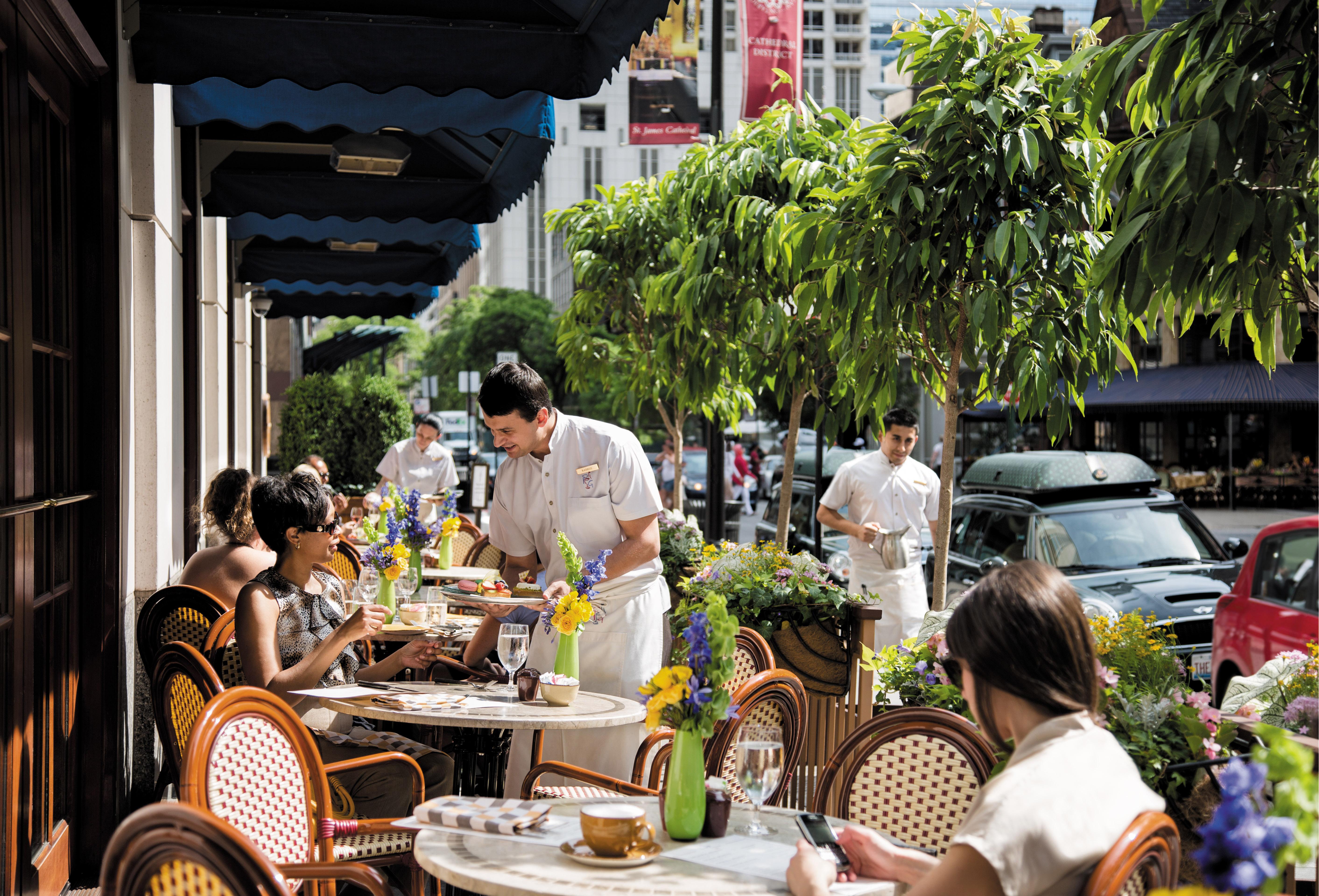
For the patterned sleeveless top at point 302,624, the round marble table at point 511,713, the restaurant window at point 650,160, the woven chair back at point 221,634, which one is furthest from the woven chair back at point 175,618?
the restaurant window at point 650,160

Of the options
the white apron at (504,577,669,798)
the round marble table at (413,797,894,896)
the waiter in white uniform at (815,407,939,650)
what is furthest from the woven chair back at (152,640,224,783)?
the waiter in white uniform at (815,407,939,650)

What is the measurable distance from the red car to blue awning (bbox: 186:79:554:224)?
5065mm

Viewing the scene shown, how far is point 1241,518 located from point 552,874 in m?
Answer: 28.9

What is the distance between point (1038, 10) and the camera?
45250mm

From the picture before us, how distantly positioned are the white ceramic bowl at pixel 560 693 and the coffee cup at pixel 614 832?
1.46m

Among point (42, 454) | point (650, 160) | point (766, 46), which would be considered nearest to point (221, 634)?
point (42, 454)

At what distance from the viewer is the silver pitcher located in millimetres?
7992

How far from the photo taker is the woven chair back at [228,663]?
477 cm

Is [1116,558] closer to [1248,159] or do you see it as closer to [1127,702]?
[1127,702]

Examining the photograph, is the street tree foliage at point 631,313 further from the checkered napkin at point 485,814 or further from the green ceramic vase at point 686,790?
the green ceramic vase at point 686,790

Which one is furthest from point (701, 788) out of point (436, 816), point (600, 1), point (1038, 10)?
point (1038, 10)

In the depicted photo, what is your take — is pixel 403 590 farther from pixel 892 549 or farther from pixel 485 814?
pixel 892 549

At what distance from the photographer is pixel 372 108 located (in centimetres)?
581

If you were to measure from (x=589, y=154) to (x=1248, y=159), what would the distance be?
101m
